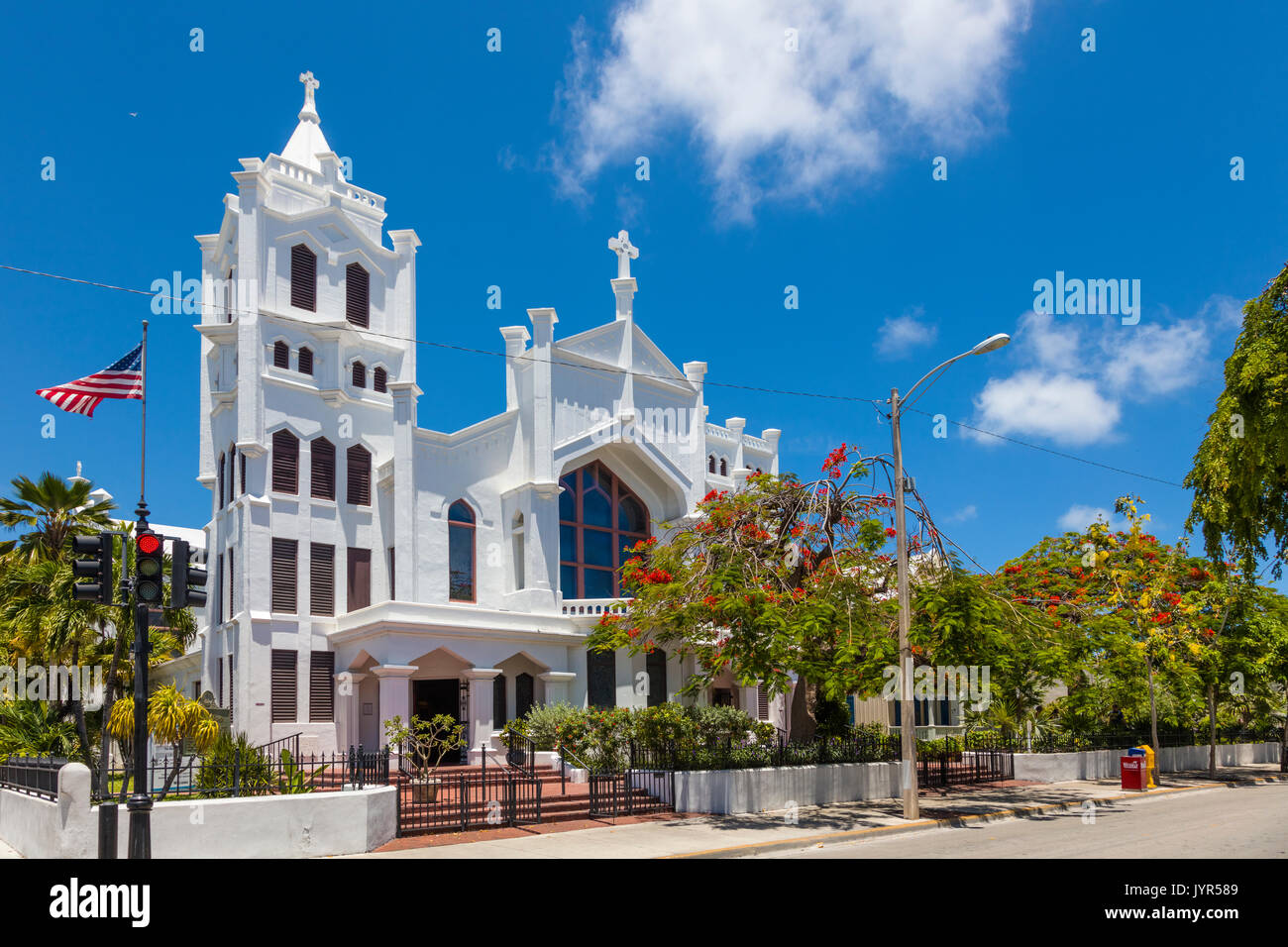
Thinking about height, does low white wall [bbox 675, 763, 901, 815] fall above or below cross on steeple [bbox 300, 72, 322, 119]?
→ below

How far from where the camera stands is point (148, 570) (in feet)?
42.1

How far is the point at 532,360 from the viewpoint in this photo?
1283 inches

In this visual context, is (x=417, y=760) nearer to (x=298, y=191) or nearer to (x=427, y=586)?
(x=427, y=586)

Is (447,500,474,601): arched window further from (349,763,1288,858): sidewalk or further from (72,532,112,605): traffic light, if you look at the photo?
(72,532,112,605): traffic light

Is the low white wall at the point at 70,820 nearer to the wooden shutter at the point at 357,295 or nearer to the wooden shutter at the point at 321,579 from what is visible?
the wooden shutter at the point at 321,579

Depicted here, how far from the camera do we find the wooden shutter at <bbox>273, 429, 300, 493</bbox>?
29.6 meters

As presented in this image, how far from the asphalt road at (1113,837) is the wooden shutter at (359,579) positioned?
17.0 m

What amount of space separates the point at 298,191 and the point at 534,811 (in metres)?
21.2

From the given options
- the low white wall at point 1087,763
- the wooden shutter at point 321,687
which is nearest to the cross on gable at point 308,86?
the wooden shutter at point 321,687

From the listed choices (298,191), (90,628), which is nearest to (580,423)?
(298,191)

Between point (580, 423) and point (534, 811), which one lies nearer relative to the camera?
point (534, 811)

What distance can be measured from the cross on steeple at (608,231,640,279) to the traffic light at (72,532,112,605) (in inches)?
959

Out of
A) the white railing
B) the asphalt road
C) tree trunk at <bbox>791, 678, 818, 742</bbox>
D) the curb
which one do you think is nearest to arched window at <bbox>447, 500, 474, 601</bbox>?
the white railing

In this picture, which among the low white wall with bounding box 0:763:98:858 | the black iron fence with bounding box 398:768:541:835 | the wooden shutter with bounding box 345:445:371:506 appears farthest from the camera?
the wooden shutter with bounding box 345:445:371:506
